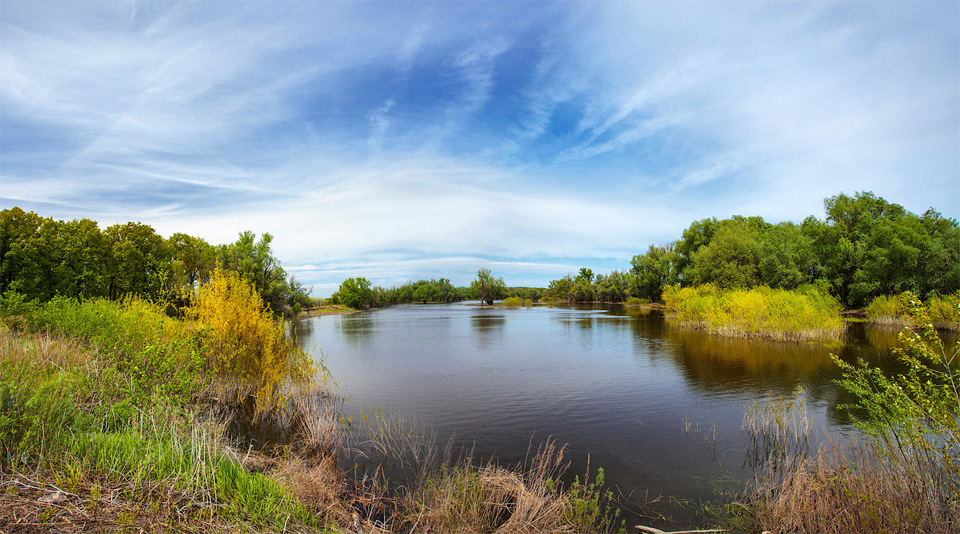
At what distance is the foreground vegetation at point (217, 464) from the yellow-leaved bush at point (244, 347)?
7 centimetres

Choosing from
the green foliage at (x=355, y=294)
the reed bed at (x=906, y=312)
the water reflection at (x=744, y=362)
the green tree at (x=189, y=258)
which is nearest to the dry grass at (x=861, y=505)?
the water reflection at (x=744, y=362)

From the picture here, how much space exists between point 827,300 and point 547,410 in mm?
31963

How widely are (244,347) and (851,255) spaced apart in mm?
60434

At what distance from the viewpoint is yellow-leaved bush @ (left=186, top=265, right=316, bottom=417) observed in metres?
12.4

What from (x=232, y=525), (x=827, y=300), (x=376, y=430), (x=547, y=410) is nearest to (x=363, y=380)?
(x=376, y=430)

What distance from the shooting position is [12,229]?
25.0m

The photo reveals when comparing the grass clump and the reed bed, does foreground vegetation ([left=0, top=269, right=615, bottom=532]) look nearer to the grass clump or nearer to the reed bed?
the grass clump

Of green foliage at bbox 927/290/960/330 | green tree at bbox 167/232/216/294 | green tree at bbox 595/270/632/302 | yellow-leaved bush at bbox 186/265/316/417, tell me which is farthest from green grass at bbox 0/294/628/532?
green tree at bbox 595/270/632/302

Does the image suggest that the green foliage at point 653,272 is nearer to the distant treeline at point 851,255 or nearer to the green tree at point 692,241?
the green tree at point 692,241

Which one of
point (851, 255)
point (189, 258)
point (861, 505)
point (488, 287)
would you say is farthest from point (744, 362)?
point (488, 287)

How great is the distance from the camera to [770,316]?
29828 millimetres

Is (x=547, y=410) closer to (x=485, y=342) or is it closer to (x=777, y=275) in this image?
(x=485, y=342)

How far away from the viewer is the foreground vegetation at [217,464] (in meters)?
4.78

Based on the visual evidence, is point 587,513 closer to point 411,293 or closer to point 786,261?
point 786,261
